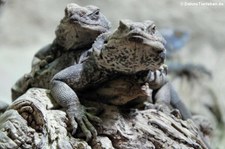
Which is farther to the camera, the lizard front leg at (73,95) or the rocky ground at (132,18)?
the rocky ground at (132,18)

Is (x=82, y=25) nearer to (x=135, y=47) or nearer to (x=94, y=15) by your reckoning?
(x=94, y=15)

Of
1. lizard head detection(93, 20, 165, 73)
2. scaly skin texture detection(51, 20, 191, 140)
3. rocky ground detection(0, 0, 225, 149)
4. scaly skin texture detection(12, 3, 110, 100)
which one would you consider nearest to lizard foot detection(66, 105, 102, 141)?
scaly skin texture detection(51, 20, 191, 140)

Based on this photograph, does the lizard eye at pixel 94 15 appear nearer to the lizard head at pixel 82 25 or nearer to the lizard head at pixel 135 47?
the lizard head at pixel 82 25

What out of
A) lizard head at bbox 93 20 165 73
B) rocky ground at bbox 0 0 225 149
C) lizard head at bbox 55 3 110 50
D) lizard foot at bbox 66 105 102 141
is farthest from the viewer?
rocky ground at bbox 0 0 225 149

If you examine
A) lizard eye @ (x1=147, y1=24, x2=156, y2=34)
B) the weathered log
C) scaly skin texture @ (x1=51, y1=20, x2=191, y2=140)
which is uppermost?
lizard eye @ (x1=147, y1=24, x2=156, y2=34)

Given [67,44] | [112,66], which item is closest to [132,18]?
[67,44]

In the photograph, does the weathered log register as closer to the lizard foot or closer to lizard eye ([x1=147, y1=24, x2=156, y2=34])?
the lizard foot

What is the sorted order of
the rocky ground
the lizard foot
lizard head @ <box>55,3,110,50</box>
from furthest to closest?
the rocky ground
lizard head @ <box>55,3,110,50</box>
the lizard foot

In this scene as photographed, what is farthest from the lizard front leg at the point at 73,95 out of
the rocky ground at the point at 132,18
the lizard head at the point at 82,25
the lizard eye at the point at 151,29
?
the rocky ground at the point at 132,18
